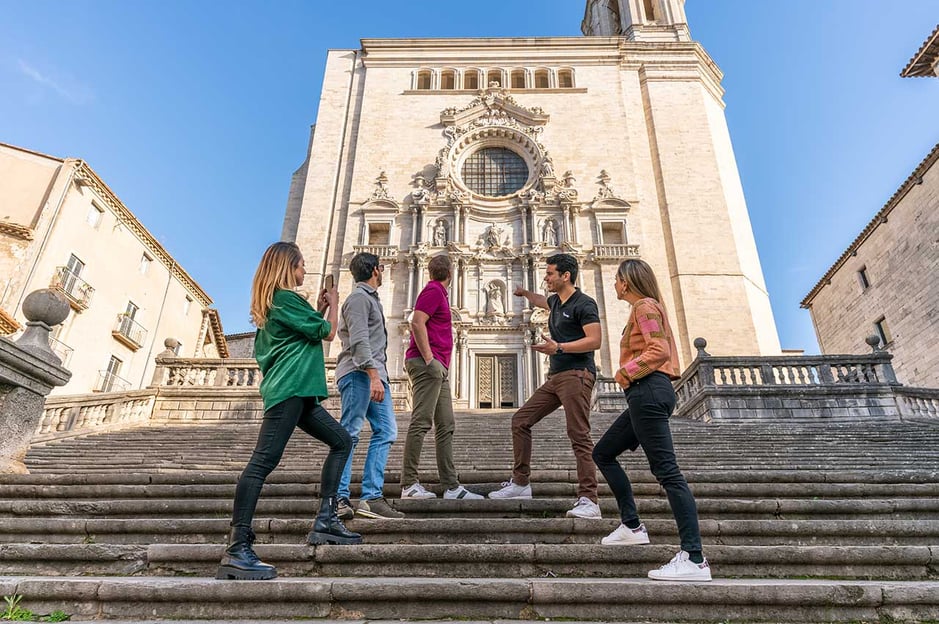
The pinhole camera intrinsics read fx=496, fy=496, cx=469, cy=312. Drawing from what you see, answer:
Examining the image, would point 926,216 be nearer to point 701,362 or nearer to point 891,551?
point 701,362

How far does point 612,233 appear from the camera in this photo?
20500 millimetres

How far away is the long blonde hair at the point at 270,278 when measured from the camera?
9.70 feet

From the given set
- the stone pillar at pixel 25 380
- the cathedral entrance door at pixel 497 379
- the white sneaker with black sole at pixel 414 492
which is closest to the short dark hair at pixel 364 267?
the white sneaker with black sole at pixel 414 492

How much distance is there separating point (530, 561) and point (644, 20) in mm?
31046

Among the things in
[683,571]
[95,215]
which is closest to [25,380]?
[683,571]

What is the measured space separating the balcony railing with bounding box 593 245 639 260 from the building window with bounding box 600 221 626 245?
482 mm

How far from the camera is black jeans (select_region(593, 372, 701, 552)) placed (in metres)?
2.62

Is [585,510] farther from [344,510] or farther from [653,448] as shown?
[344,510]

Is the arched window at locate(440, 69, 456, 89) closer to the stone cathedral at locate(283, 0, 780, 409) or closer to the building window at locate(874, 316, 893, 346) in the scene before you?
the stone cathedral at locate(283, 0, 780, 409)

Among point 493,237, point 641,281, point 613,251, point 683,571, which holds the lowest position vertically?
point 683,571

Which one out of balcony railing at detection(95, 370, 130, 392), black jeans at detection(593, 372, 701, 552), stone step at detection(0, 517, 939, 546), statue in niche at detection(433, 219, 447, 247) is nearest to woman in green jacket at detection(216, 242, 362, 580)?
stone step at detection(0, 517, 939, 546)

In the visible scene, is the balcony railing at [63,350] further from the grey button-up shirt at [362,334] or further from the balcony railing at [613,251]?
the balcony railing at [613,251]

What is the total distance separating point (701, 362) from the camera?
10.3 metres

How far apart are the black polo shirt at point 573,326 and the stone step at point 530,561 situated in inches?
48.4
